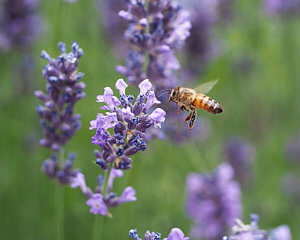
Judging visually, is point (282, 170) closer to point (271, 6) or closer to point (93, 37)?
point (271, 6)

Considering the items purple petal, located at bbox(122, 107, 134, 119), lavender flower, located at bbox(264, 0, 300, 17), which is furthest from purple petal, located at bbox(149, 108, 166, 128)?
lavender flower, located at bbox(264, 0, 300, 17)

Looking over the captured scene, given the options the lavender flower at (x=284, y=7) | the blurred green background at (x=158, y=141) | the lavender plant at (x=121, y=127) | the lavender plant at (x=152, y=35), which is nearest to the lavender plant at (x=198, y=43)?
the blurred green background at (x=158, y=141)

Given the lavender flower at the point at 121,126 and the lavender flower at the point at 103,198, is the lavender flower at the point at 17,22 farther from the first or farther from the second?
the lavender flower at the point at 121,126

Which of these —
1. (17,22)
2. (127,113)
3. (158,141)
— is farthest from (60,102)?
(158,141)

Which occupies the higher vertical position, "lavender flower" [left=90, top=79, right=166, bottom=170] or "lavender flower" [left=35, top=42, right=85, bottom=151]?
"lavender flower" [left=35, top=42, right=85, bottom=151]

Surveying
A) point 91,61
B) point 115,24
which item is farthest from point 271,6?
point 91,61

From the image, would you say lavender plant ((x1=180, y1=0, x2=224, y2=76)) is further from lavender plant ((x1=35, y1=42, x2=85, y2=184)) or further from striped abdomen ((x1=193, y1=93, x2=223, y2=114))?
lavender plant ((x1=35, y1=42, x2=85, y2=184))

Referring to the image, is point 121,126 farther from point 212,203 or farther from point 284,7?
point 284,7
